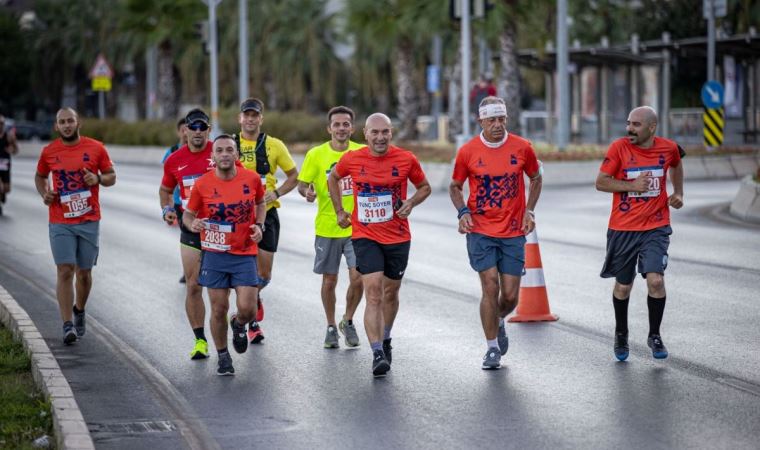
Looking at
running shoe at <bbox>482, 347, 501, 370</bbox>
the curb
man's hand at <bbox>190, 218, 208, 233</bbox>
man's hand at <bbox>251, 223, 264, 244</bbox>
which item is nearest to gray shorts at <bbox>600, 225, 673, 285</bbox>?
running shoe at <bbox>482, 347, 501, 370</bbox>

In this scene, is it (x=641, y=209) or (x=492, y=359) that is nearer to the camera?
(x=492, y=359)

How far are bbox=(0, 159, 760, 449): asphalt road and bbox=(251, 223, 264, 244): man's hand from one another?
0.90 meters

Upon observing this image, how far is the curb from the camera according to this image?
700 centimetres

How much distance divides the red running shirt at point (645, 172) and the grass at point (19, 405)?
13.0 feet

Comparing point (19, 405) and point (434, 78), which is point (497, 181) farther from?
point (434, 78)

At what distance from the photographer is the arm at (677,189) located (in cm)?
974

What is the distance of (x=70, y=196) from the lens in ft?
35.8

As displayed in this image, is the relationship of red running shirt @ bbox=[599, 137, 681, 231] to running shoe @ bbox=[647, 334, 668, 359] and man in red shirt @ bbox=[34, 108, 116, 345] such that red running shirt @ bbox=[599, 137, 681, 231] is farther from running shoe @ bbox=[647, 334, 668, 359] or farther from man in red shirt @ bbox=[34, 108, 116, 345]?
man in red shirt @ bbox=[34, 108, 116, 345]

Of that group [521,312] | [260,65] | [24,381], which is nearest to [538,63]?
[260,65]

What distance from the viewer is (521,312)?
474 inches

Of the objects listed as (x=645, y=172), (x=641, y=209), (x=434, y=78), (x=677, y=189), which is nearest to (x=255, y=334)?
(x=641, y=209)

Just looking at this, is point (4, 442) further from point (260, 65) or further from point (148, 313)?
point (260, 65)

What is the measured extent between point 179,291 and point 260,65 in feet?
175

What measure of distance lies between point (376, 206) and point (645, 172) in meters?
1.80
